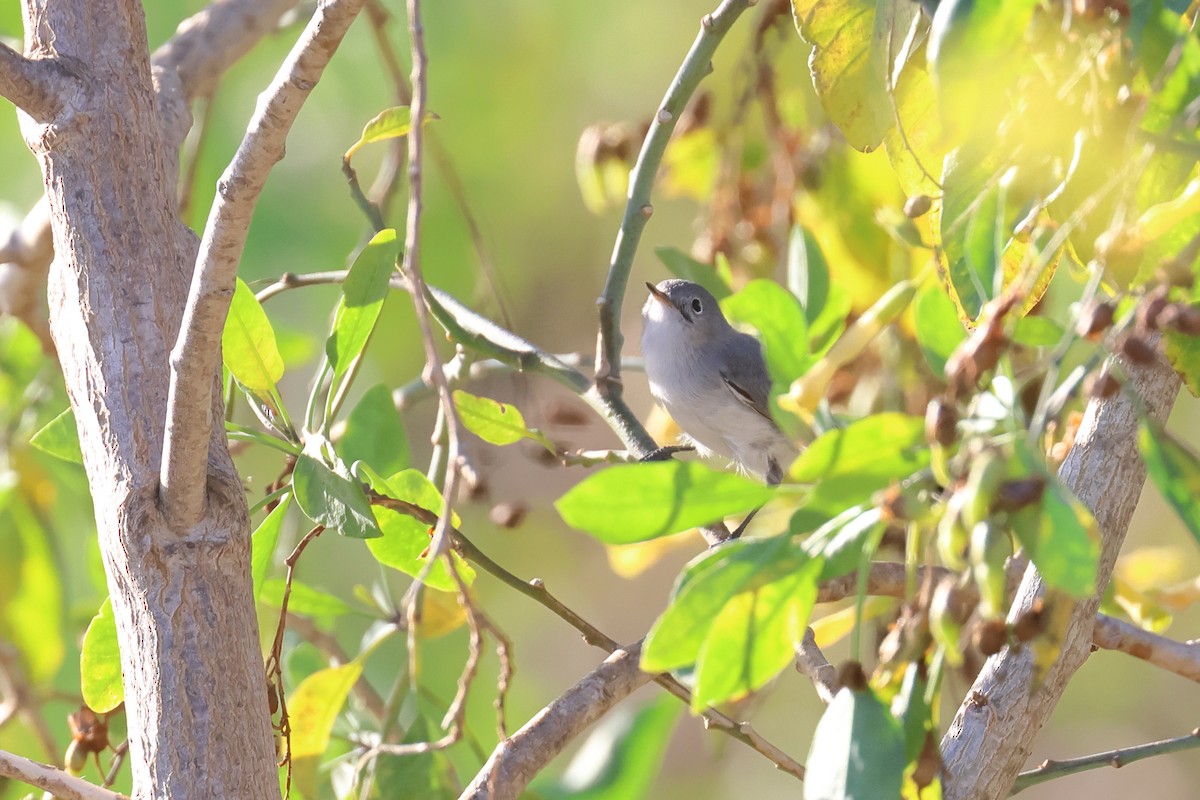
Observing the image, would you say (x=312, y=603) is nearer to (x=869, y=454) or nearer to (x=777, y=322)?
(x=777, y=322)

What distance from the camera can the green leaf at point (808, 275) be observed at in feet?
5.06

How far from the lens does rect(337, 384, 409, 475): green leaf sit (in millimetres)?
1422

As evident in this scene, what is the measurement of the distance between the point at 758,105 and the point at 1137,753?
1.62 m

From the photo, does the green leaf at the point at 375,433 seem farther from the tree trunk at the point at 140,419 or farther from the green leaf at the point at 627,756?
the green leaf at the point at 627,756

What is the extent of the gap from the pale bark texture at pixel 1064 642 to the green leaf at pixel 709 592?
0.49 m

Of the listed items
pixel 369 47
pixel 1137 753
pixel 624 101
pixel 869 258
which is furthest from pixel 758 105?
pixel 1137 753

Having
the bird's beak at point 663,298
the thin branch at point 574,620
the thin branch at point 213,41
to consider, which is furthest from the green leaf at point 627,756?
the bird's beak at point 663,298

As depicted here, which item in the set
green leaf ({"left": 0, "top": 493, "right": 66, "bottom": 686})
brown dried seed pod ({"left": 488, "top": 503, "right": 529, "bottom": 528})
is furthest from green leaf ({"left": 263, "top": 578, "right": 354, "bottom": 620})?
green leaf ({"left": 0, "top": 493, "right": 66, "bottom": 686})

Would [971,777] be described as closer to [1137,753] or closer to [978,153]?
[1137,753]

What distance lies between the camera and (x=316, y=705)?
141 centimetres

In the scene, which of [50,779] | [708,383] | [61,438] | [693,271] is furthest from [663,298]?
[50,779]

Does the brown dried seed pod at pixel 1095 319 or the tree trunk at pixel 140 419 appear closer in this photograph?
the brown dried seed pod at pixel 1095 319

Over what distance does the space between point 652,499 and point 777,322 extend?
0.73 ft

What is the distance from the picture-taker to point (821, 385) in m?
0.80
